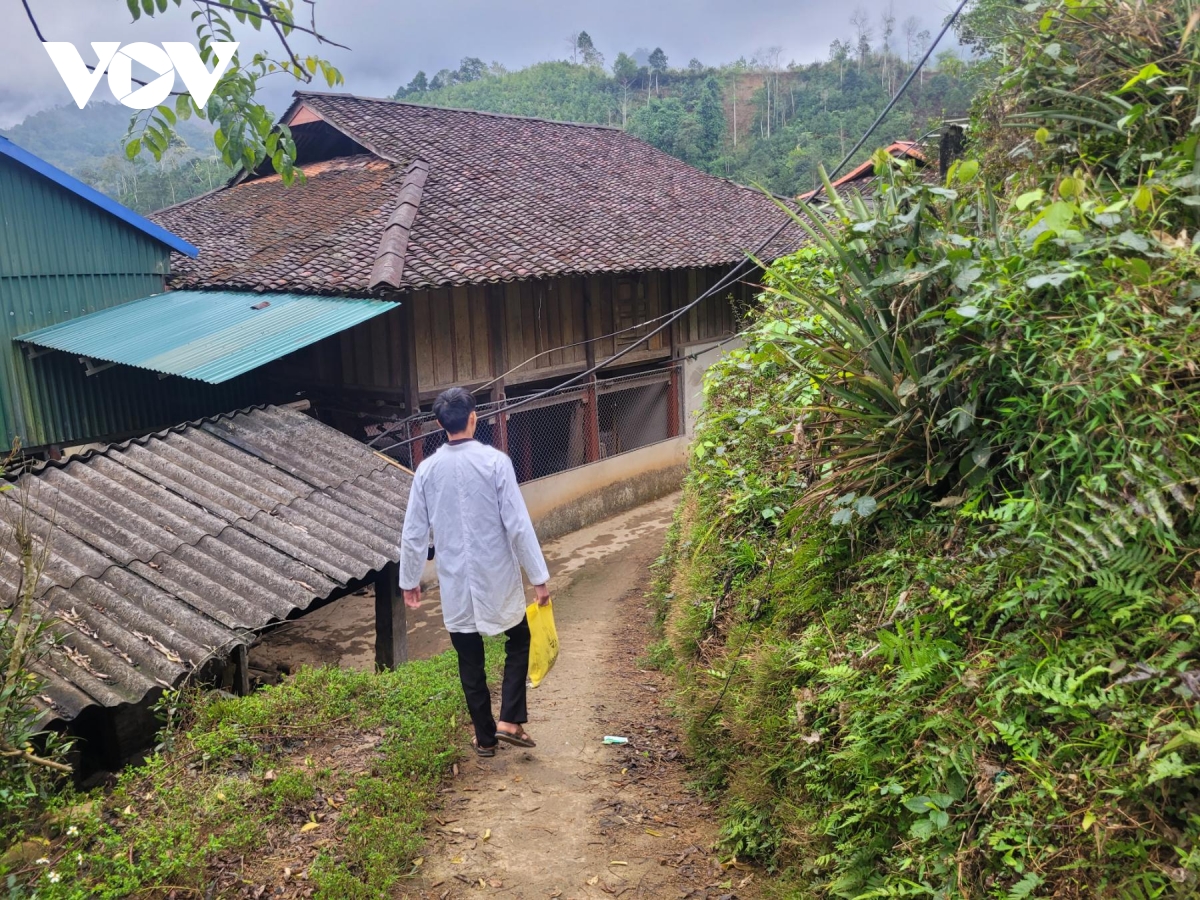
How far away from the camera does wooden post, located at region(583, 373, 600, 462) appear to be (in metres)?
13.1

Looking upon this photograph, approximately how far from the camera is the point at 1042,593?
8.48ft

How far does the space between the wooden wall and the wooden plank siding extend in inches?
0.5

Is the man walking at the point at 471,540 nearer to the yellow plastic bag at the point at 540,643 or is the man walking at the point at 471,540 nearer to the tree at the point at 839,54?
the yellow plastic bag at the point at 540,643

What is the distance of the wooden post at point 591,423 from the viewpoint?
43.0 ft

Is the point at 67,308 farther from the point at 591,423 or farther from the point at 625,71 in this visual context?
the point at 625,71

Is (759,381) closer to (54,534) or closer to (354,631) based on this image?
(54,534)

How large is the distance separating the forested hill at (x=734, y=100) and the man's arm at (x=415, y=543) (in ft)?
75.5

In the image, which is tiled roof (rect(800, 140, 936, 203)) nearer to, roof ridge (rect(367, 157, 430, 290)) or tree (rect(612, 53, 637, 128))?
roof ridge (rect(367, 157, 430, 290))

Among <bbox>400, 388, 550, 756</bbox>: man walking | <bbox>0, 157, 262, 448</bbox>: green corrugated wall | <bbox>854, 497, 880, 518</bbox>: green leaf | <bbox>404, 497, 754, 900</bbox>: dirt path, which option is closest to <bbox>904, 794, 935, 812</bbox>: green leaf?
<bbox>404, 497, 754, 900</bbox>: dirt path

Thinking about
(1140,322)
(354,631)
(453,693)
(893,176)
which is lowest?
(354,631)

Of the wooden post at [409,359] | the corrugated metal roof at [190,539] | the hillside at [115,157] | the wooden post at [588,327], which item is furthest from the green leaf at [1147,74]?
the wooden post at [588,327]

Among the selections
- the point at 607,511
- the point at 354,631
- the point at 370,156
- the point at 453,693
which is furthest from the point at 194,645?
the point at 370,156

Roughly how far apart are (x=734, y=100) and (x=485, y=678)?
50585 millimetres

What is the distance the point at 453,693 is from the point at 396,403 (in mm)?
6657
